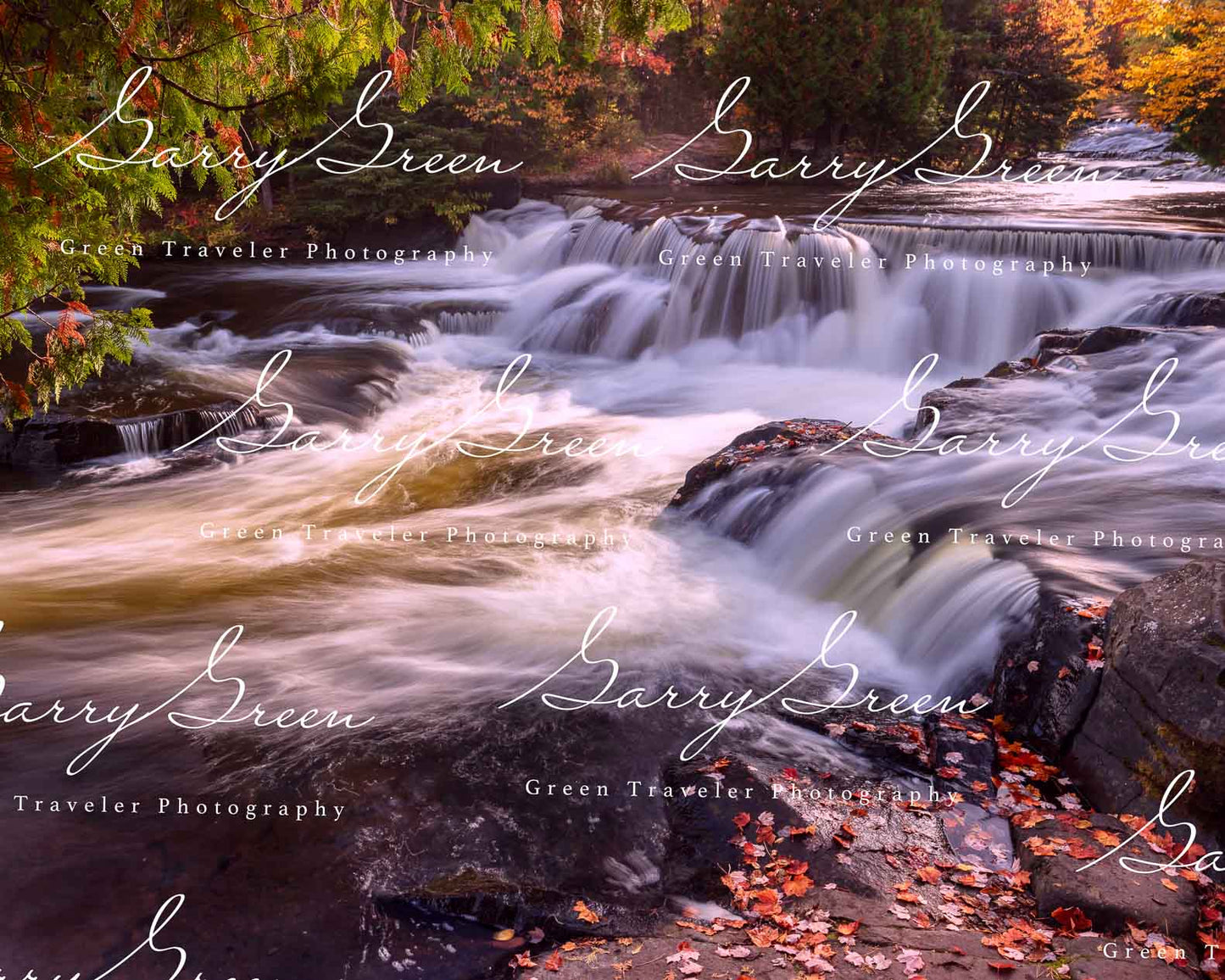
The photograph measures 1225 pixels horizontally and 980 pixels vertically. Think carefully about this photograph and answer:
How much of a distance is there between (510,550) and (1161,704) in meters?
4.71

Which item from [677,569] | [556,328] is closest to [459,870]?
[677,569]

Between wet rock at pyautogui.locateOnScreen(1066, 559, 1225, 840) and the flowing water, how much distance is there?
2.56 ft

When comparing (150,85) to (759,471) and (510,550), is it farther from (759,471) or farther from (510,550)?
(759,471)

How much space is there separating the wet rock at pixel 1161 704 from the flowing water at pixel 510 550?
2.56ft

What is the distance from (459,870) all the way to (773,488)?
172 inches

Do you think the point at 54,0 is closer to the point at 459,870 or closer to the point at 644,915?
the point at 459,870

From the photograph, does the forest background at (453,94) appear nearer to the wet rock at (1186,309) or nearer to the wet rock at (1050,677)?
the wet rock at (1050,677)

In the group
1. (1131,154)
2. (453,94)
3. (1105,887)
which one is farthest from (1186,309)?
(1131,154)

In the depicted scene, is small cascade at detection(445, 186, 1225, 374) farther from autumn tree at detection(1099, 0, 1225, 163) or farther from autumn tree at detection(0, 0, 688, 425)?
autumn tree at detection(0, 0, 688, 425)

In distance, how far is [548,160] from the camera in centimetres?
2181

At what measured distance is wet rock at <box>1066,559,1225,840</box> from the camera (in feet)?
12.2

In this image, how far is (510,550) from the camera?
7.35 metres

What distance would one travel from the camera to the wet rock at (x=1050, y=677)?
4387mm

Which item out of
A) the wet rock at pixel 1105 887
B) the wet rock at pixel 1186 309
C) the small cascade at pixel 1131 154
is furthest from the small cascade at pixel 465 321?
the small cascade at pixel 1131 154
